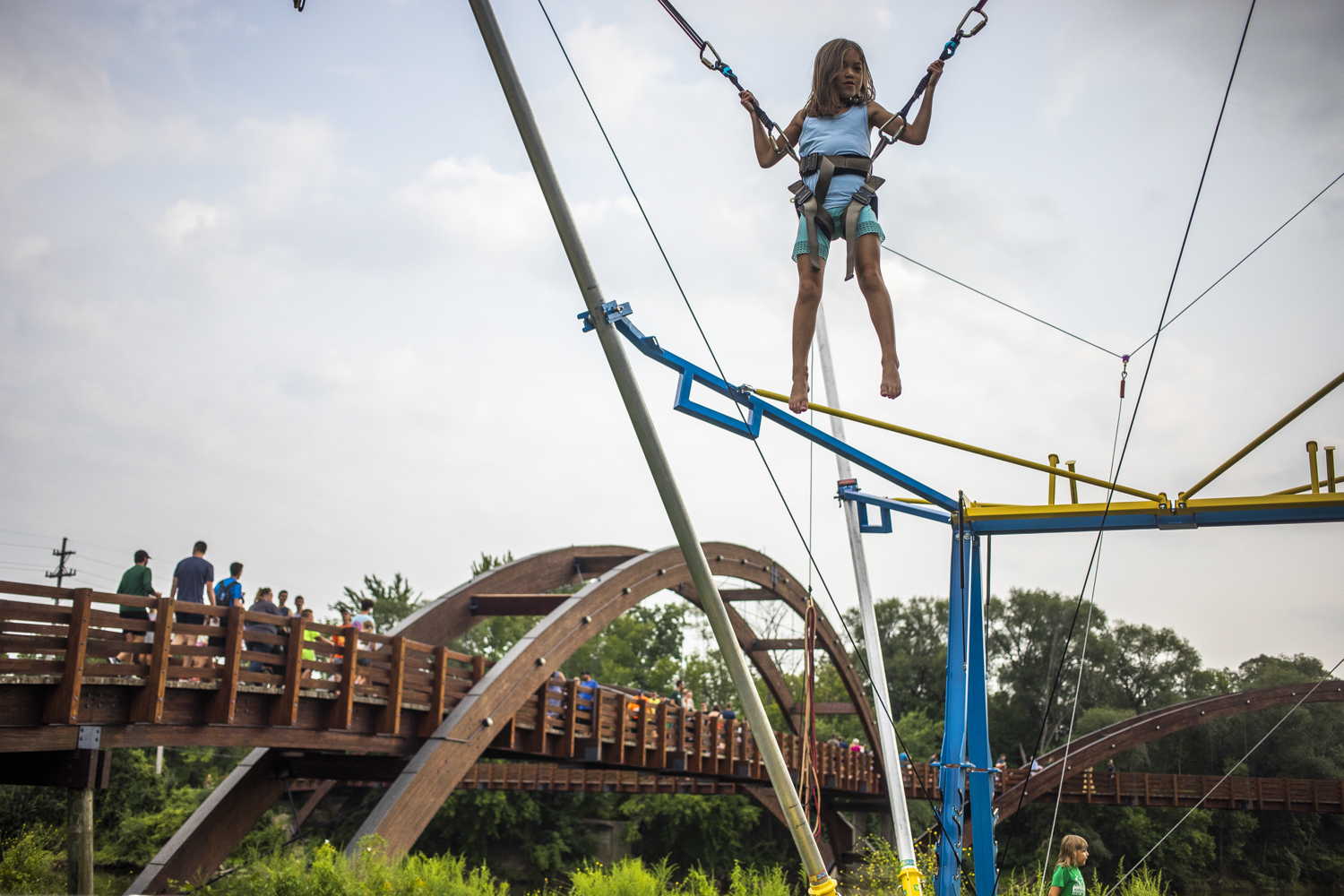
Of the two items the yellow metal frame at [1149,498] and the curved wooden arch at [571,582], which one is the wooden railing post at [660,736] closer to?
the curved wooden arch at [571,582]

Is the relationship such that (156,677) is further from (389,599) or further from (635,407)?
(389,599)

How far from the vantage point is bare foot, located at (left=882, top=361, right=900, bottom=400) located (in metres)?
4.41

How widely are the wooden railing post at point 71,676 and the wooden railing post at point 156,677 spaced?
2.36 feet

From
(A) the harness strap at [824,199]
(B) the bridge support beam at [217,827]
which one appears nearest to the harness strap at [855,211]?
(A) the harness strap at [824,199]

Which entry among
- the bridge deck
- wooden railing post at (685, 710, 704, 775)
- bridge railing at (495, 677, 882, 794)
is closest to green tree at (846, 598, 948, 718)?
bridge railing at (495, 677, 882, 794)

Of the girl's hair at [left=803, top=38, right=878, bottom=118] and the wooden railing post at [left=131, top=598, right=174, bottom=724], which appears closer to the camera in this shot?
the girl's hair at [left=803, top=38, right=878, bottom=118]

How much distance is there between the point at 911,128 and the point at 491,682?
12.0m

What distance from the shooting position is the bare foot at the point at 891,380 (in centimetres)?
441

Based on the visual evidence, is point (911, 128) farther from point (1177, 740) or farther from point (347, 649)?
point (1177, 740)

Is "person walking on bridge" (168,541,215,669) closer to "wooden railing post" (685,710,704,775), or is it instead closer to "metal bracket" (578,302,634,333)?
"metal bracket" (578,302,634,333)

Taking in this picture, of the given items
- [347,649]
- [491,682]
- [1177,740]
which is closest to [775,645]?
[491,682]

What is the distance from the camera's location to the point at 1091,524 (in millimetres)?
7098

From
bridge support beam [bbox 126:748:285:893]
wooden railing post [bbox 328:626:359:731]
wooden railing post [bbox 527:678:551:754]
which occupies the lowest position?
bridge support beam [bbox 126:748:285:893]

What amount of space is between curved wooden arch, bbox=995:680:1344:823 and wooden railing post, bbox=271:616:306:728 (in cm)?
3456
